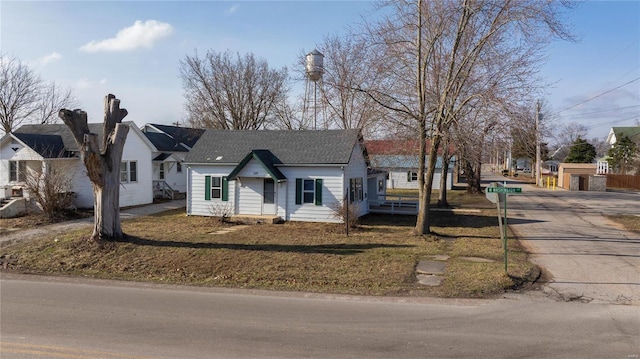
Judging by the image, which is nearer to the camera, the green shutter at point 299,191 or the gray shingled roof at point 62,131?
the green shutter at point 299,191

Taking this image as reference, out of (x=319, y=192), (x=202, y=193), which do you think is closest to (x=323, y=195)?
(x=319, y=192)

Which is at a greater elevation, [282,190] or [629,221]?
[282,190]

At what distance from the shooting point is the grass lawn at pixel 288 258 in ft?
33.6

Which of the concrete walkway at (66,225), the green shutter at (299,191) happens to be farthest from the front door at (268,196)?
the concrete walkway at (66,225)

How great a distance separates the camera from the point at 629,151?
5406cm

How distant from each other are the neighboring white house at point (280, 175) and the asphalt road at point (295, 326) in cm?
1155

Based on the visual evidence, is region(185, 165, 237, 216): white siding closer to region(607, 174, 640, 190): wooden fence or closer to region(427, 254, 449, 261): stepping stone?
region(427, 254, 449, 261): stepping stone

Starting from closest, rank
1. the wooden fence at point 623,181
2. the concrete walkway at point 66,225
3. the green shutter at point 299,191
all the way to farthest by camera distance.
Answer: the concrete walkway at point 66,225
the green shutter at point 299,191
the wooden fence at point 623,181

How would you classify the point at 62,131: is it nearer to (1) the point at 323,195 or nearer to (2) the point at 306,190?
(2) the point at 306,190

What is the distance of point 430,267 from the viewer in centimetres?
1179

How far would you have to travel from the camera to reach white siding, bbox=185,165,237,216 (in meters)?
22.2

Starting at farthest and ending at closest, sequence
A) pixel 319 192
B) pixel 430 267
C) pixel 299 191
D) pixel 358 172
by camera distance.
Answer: pixel 358 172 < pixel 299 191 < pixel 319 192 < pixel 430 267

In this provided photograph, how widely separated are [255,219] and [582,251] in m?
13.0

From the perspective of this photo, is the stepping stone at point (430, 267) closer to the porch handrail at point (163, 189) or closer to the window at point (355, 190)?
the window at point (355, 190)
